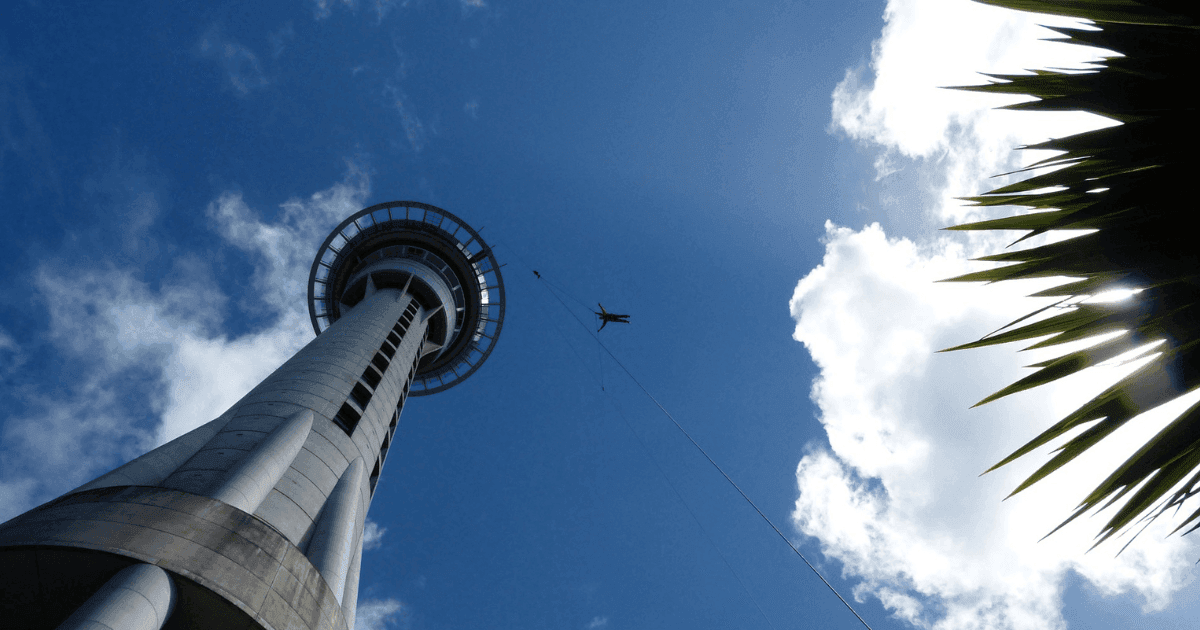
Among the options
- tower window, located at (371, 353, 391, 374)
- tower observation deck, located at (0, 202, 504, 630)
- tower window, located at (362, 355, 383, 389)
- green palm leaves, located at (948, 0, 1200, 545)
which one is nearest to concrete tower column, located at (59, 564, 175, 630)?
tower observation deck, located at (0, 202, 504, 630)

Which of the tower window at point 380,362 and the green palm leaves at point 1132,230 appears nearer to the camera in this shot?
the green palm leaves at point 1132,230

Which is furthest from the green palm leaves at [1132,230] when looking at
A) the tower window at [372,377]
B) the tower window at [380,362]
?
the tower window at [380,362]

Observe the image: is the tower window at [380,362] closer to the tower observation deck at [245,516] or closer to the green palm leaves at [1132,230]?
the tower observation deck at [245,516]

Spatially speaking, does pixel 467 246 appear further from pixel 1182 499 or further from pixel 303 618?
pixel 1182 499

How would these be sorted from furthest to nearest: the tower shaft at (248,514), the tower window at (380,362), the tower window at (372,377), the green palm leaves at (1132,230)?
the tower window at (380,362) → the tower window at (372,377) → the tower shaft at (248,514) → the green palm leaves at (1132,230)

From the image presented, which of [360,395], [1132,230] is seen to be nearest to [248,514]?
[360,395]

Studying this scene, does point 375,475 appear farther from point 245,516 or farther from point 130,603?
point 130,603
